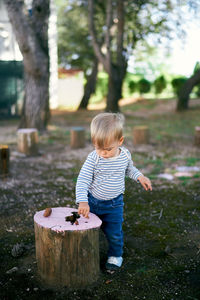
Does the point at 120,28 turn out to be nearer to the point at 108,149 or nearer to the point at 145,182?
the point at 145,182

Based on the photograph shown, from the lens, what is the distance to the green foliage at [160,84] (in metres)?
24.6

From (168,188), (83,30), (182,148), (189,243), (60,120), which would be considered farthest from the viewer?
(83,30)

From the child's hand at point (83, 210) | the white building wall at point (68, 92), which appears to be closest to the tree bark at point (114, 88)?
the white building wall at point (68, 92)

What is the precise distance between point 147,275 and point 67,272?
2.74 feet

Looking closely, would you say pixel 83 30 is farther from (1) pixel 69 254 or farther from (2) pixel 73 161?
(1) pixel 69 254

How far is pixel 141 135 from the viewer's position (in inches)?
409

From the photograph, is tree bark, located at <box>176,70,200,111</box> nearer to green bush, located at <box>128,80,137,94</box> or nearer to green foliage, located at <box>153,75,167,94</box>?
green foliage, located at <box>153,75,167,94</box>

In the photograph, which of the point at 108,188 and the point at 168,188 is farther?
the point at 168,188

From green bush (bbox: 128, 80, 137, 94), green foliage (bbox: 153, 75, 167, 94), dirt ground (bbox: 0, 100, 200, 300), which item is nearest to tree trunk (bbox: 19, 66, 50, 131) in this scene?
dirt ground (bbox: 0, 100, 200, 300)

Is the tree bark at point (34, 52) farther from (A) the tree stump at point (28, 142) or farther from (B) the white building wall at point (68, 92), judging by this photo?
(B) the white building wall at point (68, 92)

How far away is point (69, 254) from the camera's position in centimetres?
296

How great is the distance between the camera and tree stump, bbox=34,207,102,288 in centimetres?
293

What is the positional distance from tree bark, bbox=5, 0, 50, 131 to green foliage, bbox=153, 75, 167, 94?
14.8 m

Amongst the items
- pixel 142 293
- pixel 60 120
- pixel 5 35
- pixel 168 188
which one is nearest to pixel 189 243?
pixel 142 293
